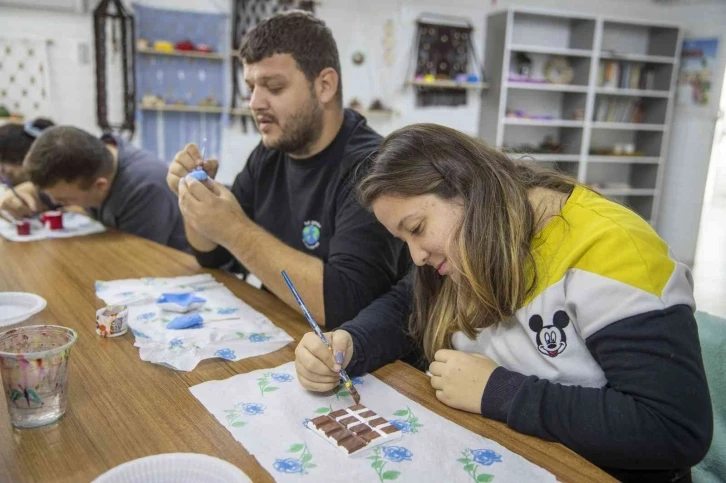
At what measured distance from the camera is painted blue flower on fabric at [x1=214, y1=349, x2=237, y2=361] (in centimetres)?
108

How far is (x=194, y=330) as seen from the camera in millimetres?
1203

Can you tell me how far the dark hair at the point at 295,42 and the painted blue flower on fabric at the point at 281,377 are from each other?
0.88m

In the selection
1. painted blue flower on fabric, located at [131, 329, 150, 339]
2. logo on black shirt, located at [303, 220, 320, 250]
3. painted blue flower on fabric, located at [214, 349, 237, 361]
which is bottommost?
painted blue flower on fabric, located at [131, 329, 150, 339]

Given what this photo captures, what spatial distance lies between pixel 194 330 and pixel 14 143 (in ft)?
6.83

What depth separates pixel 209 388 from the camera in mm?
955

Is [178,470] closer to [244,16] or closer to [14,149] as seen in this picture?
[14,149]

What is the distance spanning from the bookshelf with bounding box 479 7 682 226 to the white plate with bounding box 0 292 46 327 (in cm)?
428

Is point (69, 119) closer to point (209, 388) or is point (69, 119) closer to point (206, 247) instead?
point (206, 247)

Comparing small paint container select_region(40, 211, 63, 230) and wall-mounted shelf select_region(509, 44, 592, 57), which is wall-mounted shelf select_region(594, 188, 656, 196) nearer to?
wall-mounted shelf select_region(509, 44, 592, 57)

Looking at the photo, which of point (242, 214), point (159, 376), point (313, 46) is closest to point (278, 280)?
point (242, 214)

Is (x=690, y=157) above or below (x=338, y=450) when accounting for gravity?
above

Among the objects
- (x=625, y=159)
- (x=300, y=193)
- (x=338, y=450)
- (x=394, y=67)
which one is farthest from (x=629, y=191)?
(x=338, y=450)

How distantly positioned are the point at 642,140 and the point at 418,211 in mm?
5464

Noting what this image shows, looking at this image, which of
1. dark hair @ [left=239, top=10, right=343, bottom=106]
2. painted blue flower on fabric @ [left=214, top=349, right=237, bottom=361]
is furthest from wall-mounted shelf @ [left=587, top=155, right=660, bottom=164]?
painted blue flower on fabric @ [left=214, top=349, right=237, bottom=361]
